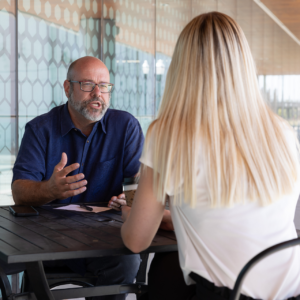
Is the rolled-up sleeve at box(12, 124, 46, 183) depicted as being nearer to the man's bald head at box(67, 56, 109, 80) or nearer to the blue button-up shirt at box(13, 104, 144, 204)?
the blue button-up shirt at box(13, 104, 144, 204)

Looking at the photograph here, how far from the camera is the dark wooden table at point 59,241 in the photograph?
4.14ft

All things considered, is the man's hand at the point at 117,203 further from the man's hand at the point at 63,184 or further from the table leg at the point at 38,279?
the table leg at the point at 38,279

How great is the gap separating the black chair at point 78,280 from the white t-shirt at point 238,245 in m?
0.57

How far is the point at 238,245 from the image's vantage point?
1189 mm

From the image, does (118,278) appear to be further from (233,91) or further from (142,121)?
(142,121)

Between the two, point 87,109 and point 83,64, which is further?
point 83,64

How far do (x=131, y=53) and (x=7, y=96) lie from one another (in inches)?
66.8

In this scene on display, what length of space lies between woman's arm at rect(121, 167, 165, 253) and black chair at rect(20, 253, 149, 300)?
0.49m

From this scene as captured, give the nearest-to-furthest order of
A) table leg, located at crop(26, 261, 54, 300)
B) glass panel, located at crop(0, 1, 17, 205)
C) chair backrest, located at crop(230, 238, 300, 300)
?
chair backrest, located at crop(230, 238, 300, 300)
table leg, located at crop(26, 261, 54, 300)
glass panel, located at crop(0, 1, 17, 205)

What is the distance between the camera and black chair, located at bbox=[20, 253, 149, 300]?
1.72 metres

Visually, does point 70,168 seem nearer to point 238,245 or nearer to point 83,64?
point 238,245

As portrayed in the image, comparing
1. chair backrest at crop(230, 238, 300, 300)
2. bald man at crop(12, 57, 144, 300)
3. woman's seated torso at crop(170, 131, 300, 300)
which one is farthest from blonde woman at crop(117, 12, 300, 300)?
bald man at crop(12, 57, 144, 300)

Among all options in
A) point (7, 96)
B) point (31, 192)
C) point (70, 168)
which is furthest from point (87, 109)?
point (7, 96)

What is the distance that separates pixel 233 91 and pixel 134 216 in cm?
47
